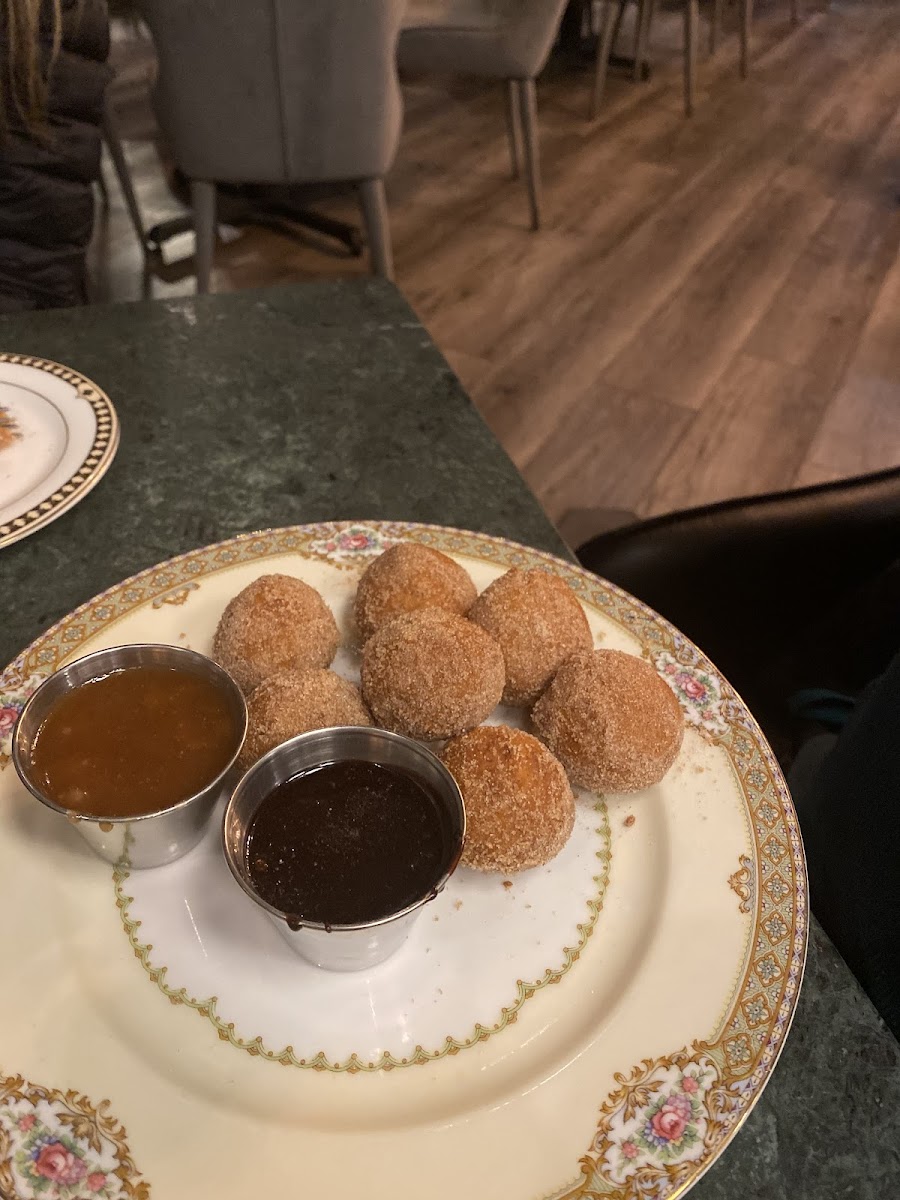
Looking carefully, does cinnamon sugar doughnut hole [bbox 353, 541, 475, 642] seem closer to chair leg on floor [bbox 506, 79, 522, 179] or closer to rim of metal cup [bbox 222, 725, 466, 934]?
rim of metal cup [bbox 222, 725, 466, 934]

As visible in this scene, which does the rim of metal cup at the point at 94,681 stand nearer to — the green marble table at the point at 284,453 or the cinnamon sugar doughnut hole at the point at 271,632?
the cinnamon sugar doughnut hole at the point at 271,632

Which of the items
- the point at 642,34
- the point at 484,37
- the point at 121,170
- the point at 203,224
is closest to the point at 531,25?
the point at 484,37

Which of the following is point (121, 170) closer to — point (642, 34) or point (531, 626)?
point (531, 626)

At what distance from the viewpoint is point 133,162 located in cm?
475

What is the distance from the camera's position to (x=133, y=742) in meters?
0.91

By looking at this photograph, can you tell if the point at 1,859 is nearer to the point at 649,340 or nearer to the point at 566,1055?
the point at 566,1055

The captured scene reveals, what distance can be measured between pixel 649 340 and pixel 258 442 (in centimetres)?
265

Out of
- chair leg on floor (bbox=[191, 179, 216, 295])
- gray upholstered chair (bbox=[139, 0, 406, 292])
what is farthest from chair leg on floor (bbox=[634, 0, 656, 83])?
chair leg on floor (bbox=[191, 179, 216, 295])

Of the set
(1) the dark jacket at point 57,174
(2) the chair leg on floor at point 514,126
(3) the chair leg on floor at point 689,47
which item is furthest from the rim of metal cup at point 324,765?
(3) the chair leg on floor at point 689,47

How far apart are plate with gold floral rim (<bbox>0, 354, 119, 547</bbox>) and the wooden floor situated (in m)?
1.70

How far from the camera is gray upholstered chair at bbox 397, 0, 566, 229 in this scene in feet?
12.8

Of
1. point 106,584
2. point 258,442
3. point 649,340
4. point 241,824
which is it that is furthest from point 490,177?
point 241,824

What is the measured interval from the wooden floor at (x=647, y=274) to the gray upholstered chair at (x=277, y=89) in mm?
740

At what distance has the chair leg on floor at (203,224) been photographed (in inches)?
128
